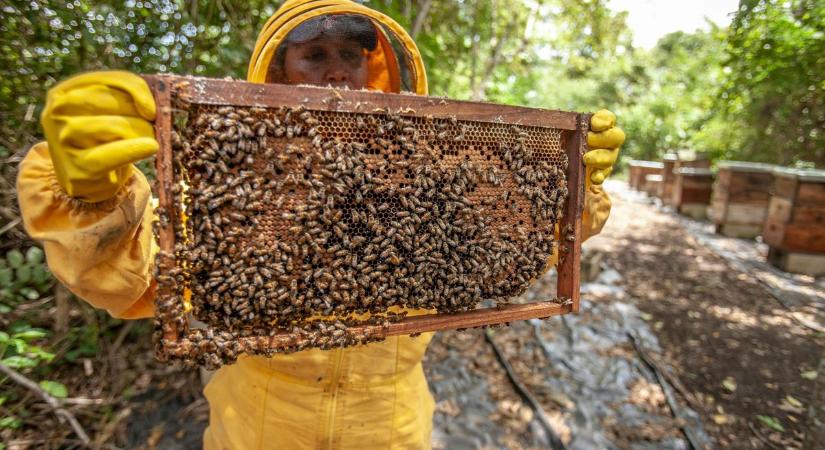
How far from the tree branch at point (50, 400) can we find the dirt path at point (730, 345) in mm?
5978

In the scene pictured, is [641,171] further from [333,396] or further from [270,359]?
[270,359]

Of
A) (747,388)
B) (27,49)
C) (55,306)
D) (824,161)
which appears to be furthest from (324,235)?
(824,161)

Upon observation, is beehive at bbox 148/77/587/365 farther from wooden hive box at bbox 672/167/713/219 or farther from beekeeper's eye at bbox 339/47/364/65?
wooden hive box at bbox 672/167/713/219

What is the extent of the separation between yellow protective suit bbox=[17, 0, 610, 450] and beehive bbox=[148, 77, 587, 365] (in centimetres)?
21

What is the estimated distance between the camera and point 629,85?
41906mm

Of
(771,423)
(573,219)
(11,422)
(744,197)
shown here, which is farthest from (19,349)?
(744,197)

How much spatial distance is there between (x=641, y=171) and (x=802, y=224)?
555 inches

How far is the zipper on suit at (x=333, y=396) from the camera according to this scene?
2.04m

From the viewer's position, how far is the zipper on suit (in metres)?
2.04

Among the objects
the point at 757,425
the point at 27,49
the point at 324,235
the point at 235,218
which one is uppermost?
the point at 27,49

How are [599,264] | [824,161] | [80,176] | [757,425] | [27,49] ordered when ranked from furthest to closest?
[824,161] → [599,264] → [757,425] → [27,49] → [80,176]

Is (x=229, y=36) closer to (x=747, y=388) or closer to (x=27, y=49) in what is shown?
(x=27, y=49)

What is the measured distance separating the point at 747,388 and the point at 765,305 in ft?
9.28

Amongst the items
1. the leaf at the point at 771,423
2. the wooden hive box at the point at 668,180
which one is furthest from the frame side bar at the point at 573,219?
the wooden hive box at the point at 668,180
